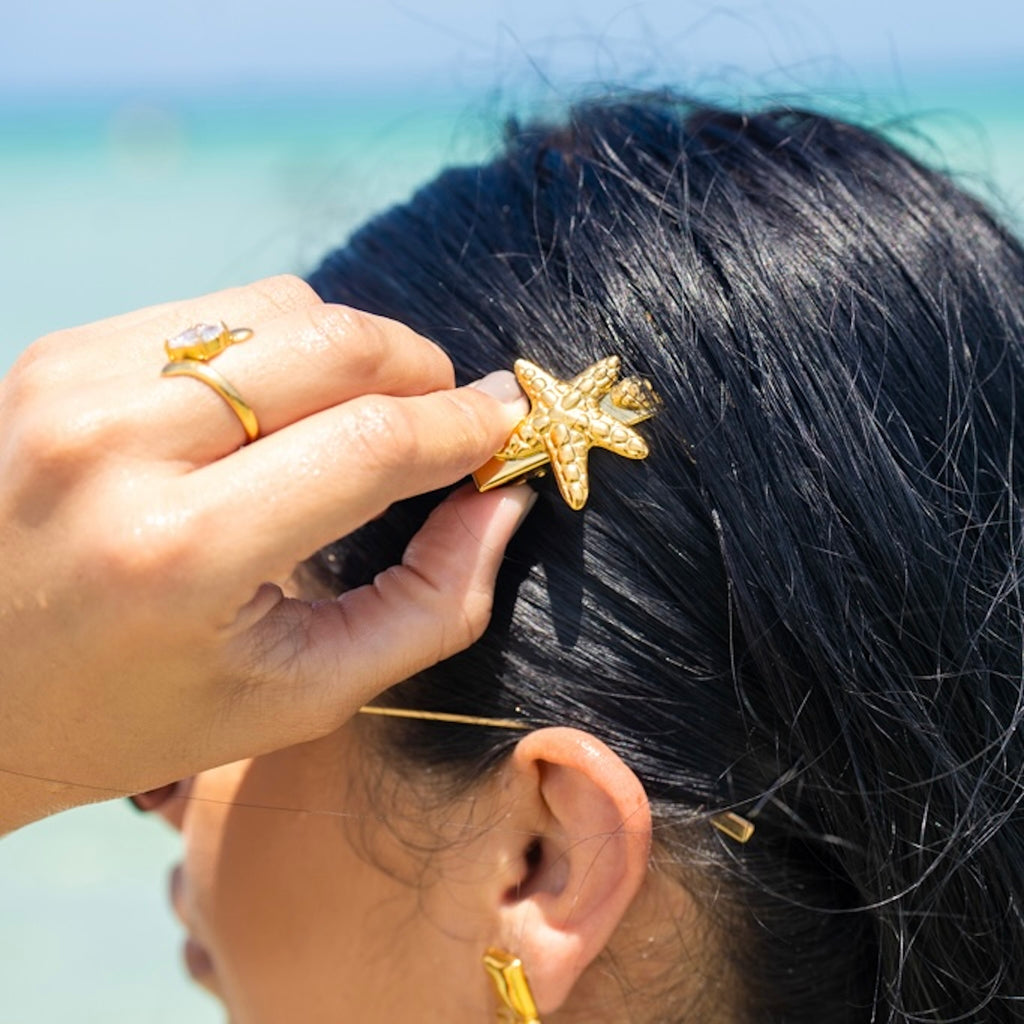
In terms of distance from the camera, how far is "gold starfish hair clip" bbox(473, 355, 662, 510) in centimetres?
133

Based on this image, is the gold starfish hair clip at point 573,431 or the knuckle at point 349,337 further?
the gold starfish hair clip at point 573,431

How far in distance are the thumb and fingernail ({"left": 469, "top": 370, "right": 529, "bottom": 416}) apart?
0.29 ft

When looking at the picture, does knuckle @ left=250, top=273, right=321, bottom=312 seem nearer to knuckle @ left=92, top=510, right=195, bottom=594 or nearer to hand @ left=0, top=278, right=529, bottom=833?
hand @ left=0, top=278, right=529, bottom=833

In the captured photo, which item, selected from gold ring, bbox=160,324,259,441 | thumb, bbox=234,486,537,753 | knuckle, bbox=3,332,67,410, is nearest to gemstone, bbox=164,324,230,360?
gold ring, bbox=160,324,259,441

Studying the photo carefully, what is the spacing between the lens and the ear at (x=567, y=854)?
52.5 inches

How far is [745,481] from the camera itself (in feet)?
4.39

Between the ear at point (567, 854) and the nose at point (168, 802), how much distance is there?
1.79 feet

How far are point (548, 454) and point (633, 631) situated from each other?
0.70 feet

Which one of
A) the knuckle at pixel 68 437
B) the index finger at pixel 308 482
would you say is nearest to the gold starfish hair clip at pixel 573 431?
the index finger at pixel 308 482

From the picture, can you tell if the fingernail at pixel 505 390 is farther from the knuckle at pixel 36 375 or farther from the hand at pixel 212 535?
the knuckle at pixel 36 375

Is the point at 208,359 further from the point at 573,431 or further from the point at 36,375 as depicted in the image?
the point at 573,431

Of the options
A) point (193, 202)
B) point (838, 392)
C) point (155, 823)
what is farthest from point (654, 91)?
point (193, 202)

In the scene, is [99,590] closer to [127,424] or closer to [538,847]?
[127,424]

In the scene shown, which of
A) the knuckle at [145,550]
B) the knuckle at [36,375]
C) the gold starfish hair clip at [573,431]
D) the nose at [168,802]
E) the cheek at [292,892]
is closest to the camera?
the knuckle at [145,550]
